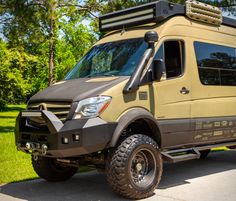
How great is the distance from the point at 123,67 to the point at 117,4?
364 inches

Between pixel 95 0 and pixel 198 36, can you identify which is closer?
pixel 198 36

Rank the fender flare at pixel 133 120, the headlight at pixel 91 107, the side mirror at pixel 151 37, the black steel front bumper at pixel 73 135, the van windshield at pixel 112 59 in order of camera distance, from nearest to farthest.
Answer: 1. the black steel front bumper at pixel 73 135
2. the headlight at pixel 91 107
3. the fender flare at pixel 133 120
4. the side mirror at pixel 151 37
5. the van windshield at pixel 112 59

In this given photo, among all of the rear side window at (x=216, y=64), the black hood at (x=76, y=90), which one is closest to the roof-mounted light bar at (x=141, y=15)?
the rear side window at (x=216, y=64)

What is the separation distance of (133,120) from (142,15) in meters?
2.08

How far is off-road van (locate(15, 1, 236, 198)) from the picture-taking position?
613 cm

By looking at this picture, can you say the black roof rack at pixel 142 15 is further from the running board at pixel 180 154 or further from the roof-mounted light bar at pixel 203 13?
the running board at pixel 180 154

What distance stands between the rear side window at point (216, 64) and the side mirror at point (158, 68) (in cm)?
133

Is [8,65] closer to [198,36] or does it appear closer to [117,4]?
[117,4]

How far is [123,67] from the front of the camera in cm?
700

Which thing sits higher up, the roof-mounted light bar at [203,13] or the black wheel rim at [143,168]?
the roof-mounted light bar at [203,13]

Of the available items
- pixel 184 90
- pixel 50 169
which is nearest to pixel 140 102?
pixel 184 90

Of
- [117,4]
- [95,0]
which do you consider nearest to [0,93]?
[95,0]

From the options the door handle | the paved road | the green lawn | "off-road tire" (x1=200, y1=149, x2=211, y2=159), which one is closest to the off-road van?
the door handle

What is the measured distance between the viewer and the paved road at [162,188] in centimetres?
650
